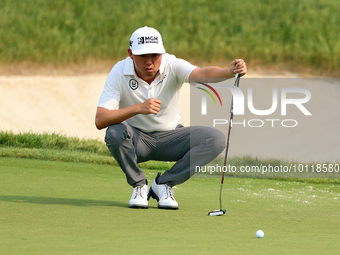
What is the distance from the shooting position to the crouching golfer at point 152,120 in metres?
3.06

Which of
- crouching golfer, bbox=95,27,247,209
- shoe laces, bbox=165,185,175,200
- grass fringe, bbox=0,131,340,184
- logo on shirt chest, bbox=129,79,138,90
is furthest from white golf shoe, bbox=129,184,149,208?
grass fringe, bbox=0,131,340,184

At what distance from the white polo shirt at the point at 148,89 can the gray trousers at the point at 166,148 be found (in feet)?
0.22

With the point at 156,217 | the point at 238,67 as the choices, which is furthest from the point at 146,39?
the point at 156,217

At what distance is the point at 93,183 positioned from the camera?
3965mm

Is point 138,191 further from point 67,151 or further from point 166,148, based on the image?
point 67,151

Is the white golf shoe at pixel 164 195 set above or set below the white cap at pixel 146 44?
below

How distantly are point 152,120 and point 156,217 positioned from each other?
83cm

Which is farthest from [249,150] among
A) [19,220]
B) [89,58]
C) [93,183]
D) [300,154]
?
[19,220]

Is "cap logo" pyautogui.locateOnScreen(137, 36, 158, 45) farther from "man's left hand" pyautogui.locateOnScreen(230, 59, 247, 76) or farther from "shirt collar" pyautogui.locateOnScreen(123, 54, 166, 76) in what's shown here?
"man's left hand" pyautogui.locateOnScreen(230, 59, 247, 76)

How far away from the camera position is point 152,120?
336cm

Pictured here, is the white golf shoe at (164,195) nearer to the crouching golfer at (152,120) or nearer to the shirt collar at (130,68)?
the crouching golfer at (152,120)

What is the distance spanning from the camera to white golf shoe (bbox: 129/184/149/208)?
9.82ft

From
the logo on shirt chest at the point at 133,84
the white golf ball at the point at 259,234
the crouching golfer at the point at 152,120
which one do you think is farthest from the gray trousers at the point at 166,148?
the white golf ball at the point at 259,234

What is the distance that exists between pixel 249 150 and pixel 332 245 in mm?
Answer: 5624
